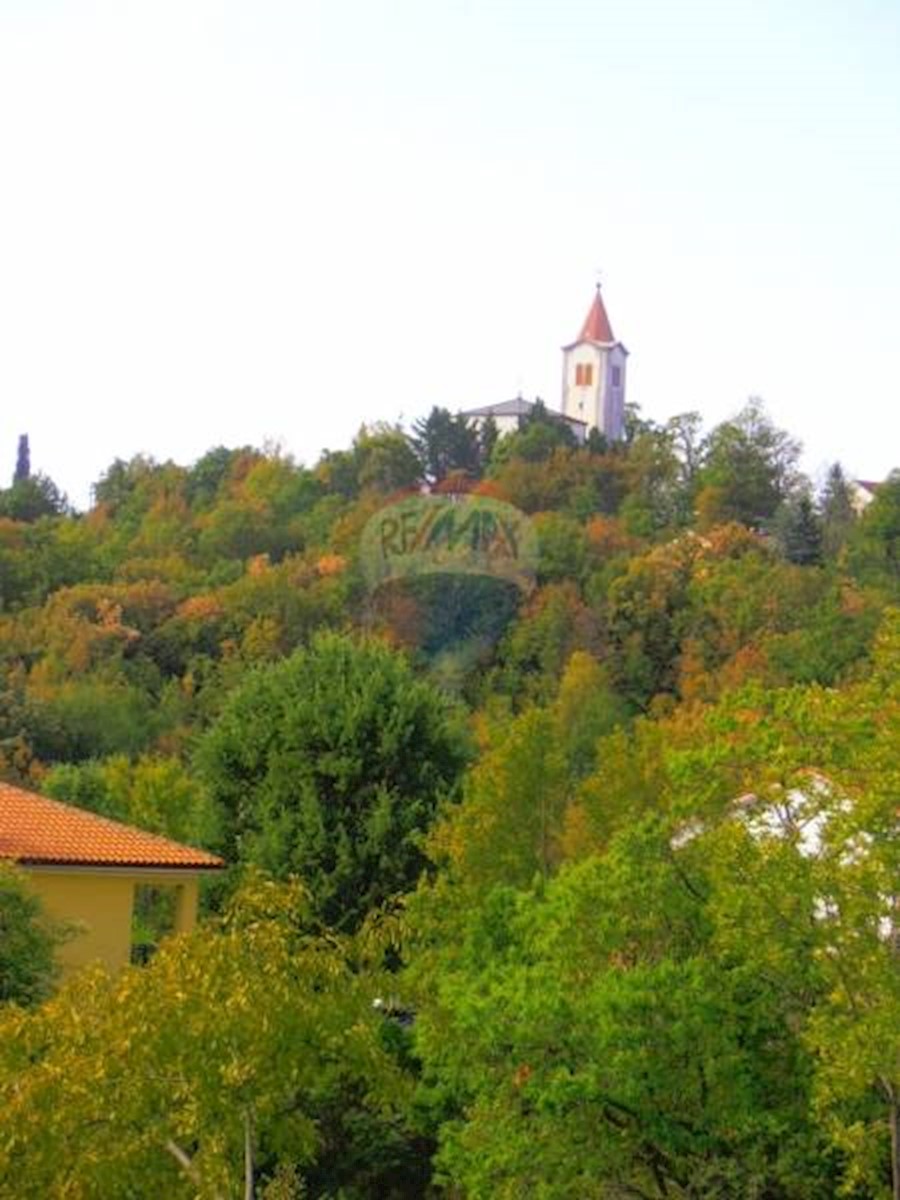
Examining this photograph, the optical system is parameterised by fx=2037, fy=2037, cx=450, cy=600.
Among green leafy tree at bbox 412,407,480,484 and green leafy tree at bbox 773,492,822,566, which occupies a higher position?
green leafy tree at bbox 412,407,480,484

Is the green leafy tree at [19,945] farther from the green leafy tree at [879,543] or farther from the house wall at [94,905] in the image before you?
the green leafy tree at [879,543]

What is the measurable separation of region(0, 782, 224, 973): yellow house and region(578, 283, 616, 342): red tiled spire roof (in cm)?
11116

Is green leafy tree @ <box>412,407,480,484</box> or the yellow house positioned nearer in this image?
the yellow house

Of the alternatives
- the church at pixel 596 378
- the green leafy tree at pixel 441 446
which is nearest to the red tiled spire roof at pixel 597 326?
the church at pixel 596 378

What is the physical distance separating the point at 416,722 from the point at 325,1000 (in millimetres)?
15860

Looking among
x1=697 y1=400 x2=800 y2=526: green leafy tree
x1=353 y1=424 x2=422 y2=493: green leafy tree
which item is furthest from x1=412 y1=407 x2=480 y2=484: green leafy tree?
x1=697 y1=400 x2=800 y2=526: green leafy tree

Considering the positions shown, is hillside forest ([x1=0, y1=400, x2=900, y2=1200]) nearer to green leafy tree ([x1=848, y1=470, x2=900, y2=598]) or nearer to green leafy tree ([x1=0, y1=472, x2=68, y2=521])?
green leafy tree ([x1=848, y1=470, x2=900, y2=598])

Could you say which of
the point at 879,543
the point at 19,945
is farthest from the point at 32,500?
the point at 19,945

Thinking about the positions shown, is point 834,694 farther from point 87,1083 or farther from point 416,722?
point 416,722

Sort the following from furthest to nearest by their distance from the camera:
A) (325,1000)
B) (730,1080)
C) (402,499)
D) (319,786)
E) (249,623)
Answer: (402,499) → (249,623) → (319,786) → (730,1080) → (325,1000)

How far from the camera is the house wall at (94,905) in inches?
943

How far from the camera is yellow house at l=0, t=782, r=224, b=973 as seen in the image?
23.9m

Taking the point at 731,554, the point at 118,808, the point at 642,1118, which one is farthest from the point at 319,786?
the point at 731,554

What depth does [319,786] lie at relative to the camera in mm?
30234
